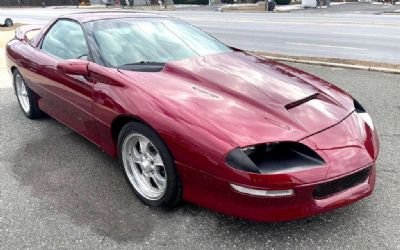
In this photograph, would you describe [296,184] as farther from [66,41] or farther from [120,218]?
[66,41]

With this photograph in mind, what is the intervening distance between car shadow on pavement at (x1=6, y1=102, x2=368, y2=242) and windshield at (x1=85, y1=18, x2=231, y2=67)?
3.41 feet

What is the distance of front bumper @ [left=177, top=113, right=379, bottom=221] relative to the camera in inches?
96.3

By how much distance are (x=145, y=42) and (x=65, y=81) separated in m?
0.84

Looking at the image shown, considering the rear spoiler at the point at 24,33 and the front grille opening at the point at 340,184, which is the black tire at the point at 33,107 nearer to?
the rear spoiler at the point at 24,33

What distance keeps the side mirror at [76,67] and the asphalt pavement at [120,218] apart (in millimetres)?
906

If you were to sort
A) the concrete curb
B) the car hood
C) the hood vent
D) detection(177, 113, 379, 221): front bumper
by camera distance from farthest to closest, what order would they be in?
the concrete curb < the hood vent < the car hood < detection(177, 113, 379, 221): front bumper

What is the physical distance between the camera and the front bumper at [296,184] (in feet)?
8.02

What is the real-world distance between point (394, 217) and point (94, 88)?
2.53m

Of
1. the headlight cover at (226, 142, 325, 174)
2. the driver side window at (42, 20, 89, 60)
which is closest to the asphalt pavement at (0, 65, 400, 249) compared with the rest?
the headlight cover at (226, 142, 325, 174)

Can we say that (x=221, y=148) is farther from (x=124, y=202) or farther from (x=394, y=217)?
(x=394, y=217)

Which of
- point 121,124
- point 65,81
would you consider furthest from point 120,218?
point 65,81

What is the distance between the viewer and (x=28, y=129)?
4.79 metres

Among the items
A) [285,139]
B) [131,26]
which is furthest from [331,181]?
[131,26]

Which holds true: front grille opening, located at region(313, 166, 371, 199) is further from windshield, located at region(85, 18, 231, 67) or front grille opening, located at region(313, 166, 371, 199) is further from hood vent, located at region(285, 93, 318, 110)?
windshield, located at region(85, 18, 231, 67)
